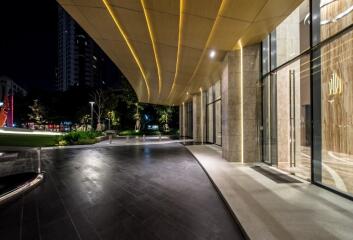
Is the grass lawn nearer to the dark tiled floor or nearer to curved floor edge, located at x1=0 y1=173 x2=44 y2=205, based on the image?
curved floor edge, located at x1=0 y1=173 x2=44 y2=205

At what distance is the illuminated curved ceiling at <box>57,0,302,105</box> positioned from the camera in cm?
578

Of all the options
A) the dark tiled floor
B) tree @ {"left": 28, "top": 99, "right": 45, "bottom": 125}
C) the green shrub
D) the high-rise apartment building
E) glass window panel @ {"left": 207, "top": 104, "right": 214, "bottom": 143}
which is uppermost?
the high-rise apartment building

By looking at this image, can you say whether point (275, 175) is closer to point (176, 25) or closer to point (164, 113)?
point (176, 25)

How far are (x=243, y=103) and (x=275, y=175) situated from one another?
3.20m

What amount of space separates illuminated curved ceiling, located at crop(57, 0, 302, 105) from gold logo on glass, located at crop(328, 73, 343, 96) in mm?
2049

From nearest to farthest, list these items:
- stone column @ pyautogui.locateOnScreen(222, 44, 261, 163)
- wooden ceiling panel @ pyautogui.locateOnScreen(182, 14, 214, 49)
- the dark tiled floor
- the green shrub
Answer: the dark tiled floor < wooden ceiling panel @ pyautogui.locateOnScreen(182, 14, 214, 49) < stone column @ pyautogui.locateOnScreen(222, 44, 261, 163) < the green shrub

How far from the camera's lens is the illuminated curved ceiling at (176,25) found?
578cm

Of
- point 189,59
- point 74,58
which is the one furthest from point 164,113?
point 74,58

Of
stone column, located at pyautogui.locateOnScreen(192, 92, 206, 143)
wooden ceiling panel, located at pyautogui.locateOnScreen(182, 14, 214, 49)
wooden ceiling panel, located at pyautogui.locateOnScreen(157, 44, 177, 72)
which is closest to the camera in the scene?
wooden ceiling panel, located at pyautogui.locateOnScreen(182, 14, 214, 49)

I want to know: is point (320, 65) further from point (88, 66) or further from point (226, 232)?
point (88, 66)

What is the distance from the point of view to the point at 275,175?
272 inches

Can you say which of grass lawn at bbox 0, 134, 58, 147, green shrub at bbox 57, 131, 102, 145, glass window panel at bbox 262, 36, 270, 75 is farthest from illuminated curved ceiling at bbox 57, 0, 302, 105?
grass lawn at bbox 0, 134, 58, 147

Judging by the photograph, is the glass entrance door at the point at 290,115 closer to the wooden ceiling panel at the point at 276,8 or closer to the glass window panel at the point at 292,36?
the glass window panel at the point at 292,36

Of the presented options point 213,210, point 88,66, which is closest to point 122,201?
point 213,210
